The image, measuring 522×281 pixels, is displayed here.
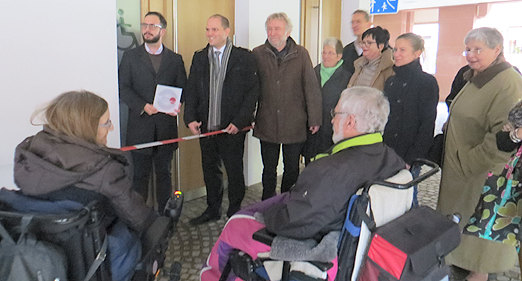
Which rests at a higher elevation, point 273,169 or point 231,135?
point 231,135

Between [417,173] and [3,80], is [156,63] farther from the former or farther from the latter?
[417,173]

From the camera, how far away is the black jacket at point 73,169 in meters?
1.50

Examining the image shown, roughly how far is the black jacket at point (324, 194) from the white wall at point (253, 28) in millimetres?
2873

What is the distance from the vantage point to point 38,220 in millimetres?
1376

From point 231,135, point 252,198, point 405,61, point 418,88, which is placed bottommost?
point 252,198

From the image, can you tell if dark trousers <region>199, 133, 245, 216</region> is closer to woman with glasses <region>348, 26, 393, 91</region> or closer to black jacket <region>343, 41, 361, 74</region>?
woman with glasses <region>348, 26, 393, 91</region>

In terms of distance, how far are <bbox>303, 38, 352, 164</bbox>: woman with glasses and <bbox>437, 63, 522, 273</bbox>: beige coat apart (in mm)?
1218

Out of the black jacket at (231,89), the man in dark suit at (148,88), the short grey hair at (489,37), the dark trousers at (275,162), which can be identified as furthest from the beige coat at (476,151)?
the man in dark suit at (148,88)

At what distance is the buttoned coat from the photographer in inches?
145

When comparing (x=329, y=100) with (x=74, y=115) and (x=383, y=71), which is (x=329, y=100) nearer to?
(x=383, y=71)

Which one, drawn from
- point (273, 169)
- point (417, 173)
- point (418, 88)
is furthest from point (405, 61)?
point (273, 169)

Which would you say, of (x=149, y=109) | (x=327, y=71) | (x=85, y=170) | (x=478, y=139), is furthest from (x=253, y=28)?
(x=85, y=170)

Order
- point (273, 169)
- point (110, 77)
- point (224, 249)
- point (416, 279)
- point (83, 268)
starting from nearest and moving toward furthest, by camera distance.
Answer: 1. point (83, 268)
2. point (416, 279)
3. point (224, 249)
4. point (110, 77)
5. point (273, 169)

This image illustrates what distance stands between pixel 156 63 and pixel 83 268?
87.8 inches
